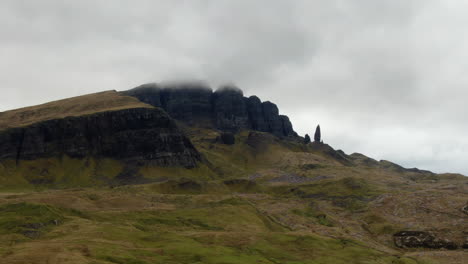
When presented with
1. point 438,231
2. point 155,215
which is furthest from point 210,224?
point 438,231

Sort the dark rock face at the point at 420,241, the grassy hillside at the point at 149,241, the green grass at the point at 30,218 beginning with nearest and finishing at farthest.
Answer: the grassy hillside at the point at 149,241
the green grass at the point at 30,218
the dark rock face at the point at 420,241

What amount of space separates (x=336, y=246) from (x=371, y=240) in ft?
139

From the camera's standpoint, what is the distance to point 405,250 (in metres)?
177

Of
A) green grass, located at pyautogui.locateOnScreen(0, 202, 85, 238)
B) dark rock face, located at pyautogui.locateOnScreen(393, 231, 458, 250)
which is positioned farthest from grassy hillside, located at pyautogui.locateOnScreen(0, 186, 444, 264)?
dark rock face, located at pyautogui.locateOnScreen(393, 231, 458, 250)

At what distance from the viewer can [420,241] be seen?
182 m

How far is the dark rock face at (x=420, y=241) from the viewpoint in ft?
579

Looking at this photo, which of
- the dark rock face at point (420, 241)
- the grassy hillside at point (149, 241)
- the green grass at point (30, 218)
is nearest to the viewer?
the grassy hillside at point (149, 241)

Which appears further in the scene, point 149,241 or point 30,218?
point 30,218

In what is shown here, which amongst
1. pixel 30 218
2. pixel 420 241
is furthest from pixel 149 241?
pixel 420 241

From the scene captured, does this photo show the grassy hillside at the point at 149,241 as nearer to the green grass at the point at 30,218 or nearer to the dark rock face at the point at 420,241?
the green grass at the point at 30,218

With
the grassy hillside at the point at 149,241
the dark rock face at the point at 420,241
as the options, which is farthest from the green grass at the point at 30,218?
the dark rock face at the point at 420,241

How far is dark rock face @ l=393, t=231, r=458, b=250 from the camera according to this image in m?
177

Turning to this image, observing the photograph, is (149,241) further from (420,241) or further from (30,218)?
(420,241)

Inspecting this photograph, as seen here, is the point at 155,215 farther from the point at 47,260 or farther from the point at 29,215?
the point at 47,260
